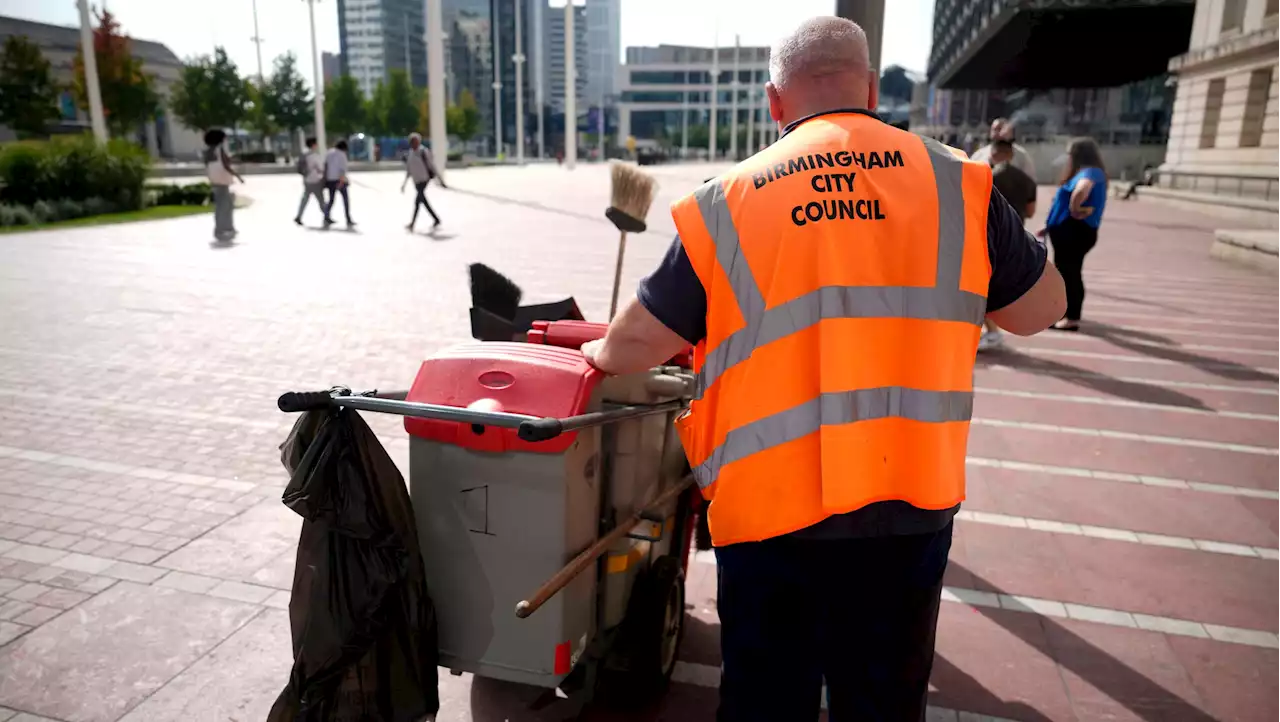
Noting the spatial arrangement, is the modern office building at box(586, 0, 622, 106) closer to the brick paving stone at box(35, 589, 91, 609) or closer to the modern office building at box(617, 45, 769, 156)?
the modern office building at box(617, 45, 769, 156)

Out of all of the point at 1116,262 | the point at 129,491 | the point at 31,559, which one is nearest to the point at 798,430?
the point at 31,559

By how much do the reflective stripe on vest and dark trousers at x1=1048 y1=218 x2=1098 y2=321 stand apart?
7.80 metres

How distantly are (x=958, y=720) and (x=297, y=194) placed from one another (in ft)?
95.6

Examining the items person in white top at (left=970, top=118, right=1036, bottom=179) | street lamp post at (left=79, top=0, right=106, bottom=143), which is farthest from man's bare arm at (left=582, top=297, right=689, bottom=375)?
street lamp post at (left=79, top=0, right=106, bottom=143)

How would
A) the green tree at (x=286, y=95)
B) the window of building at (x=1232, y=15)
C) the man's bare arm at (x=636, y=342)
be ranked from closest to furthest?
the man's bare arm at (x=636, y=342)
the window of building at (x=1232, y=15)
the green tree at (x=286, y=95)

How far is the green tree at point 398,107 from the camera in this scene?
78.9 m

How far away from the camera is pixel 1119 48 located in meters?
54.4

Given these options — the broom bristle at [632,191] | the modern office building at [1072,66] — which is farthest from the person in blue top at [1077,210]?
the modern office building at [1072,66]

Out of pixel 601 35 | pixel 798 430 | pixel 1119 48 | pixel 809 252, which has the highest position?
pixel 601 35

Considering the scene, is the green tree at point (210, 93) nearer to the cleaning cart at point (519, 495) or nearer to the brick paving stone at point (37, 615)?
the brick paving stone at point (37, 615)

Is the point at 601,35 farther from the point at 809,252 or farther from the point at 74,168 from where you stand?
the point at 809,252

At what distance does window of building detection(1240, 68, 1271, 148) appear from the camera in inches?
1091

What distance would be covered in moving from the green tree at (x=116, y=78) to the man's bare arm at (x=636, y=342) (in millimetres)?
53500

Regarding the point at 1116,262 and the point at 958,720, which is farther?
the point at 1116,262
